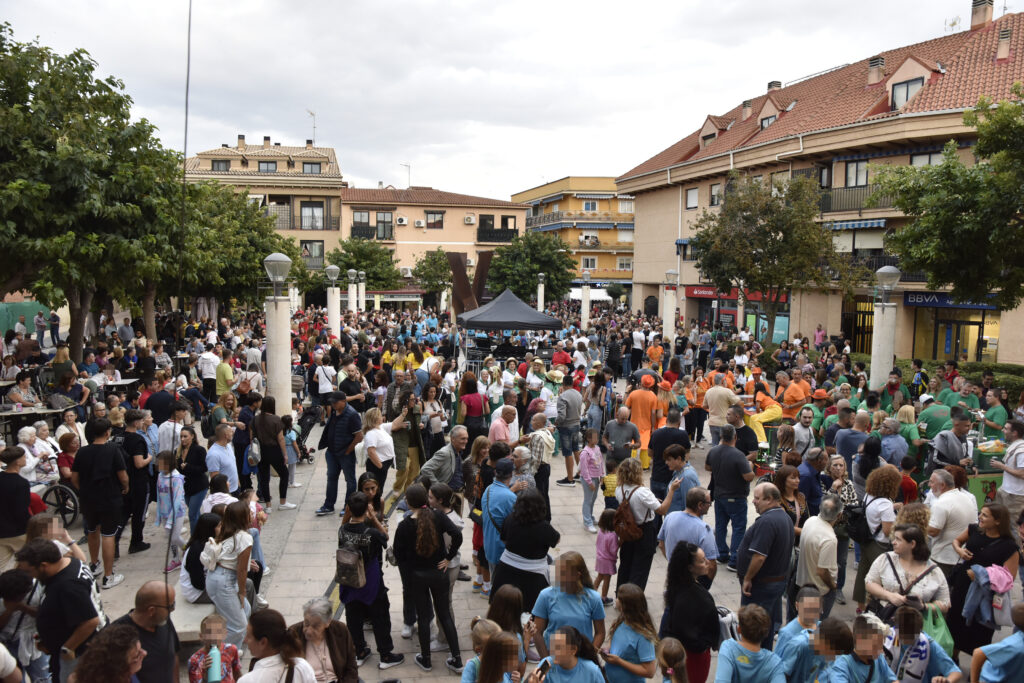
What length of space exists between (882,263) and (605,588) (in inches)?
920

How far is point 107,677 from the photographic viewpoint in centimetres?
336

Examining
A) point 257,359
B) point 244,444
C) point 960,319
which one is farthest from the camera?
point 960,319

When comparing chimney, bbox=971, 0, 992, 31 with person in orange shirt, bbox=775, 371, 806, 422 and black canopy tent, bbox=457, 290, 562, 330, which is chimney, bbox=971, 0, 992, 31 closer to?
black canopy tent, bbox=457, 290, 562, 330

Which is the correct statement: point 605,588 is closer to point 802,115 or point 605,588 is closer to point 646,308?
point 802,115

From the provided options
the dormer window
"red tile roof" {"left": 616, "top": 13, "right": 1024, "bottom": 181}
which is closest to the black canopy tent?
"red tile roof" {"left": 616, "top": 13, "right": 1024, "bottom": 181}

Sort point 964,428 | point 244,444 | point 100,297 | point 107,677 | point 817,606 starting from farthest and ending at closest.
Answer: point 100,297 < point 244,444 < point 964,428 < point 817,606 < point 107,677

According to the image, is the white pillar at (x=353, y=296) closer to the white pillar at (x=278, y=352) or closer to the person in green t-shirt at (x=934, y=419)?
the white pillar at (x=278, y=352)

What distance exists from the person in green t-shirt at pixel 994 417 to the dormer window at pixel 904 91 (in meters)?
18.9

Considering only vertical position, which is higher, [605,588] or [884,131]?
[884,131]

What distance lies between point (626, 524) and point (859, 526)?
6.49 feet

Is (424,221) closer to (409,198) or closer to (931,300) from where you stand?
(409,198)

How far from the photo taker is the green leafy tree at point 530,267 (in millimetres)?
43562

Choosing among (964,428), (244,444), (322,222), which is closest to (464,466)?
(244,444)

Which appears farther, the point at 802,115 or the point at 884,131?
the point at 802,115
